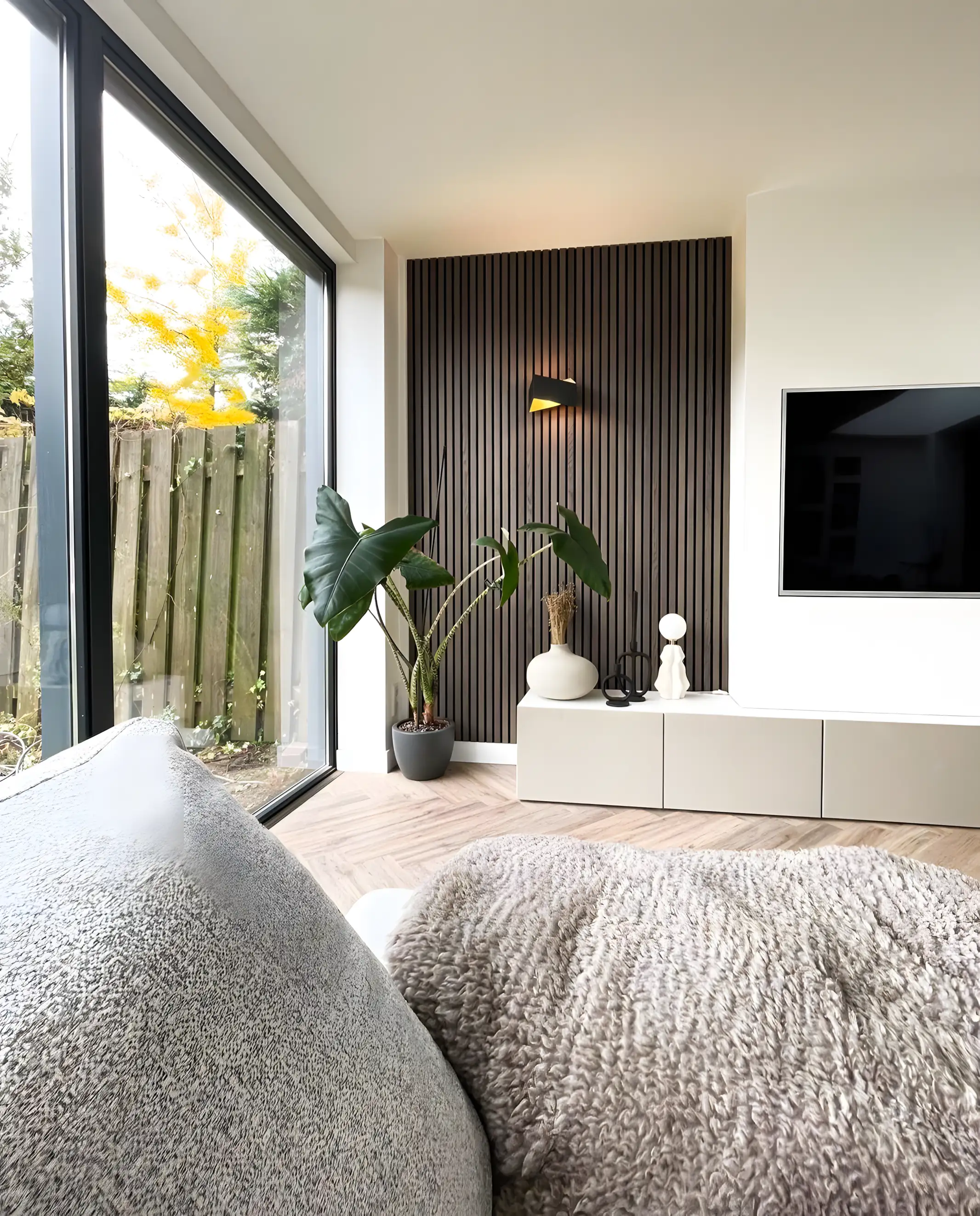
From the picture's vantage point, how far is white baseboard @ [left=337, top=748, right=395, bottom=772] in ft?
11.8

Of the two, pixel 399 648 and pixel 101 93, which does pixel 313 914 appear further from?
pixel 399 648

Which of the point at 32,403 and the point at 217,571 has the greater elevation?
the point at 32,403

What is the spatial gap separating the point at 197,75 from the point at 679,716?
2852 mm

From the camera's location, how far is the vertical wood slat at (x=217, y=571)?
2.56 metres

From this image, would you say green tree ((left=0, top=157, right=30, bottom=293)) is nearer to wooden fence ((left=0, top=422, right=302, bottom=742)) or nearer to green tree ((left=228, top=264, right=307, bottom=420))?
wooden fence ((left=0, top=422, right=302, bottom=742))

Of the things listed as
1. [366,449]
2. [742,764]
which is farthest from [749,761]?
[366,449]

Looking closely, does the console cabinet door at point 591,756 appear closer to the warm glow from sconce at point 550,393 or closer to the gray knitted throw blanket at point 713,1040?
the warm glow from sconce at point 550,393

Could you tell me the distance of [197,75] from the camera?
2254 millimetres

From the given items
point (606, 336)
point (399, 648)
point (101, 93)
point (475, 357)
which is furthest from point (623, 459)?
point (101, 93)

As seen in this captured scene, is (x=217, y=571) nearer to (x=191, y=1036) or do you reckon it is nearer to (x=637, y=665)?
(x=637, y=665)

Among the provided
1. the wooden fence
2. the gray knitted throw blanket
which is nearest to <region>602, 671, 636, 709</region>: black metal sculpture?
the wooden fence

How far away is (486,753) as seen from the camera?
3842mm

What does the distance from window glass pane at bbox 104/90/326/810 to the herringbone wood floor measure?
0.31 meters

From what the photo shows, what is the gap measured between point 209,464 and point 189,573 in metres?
0.40
